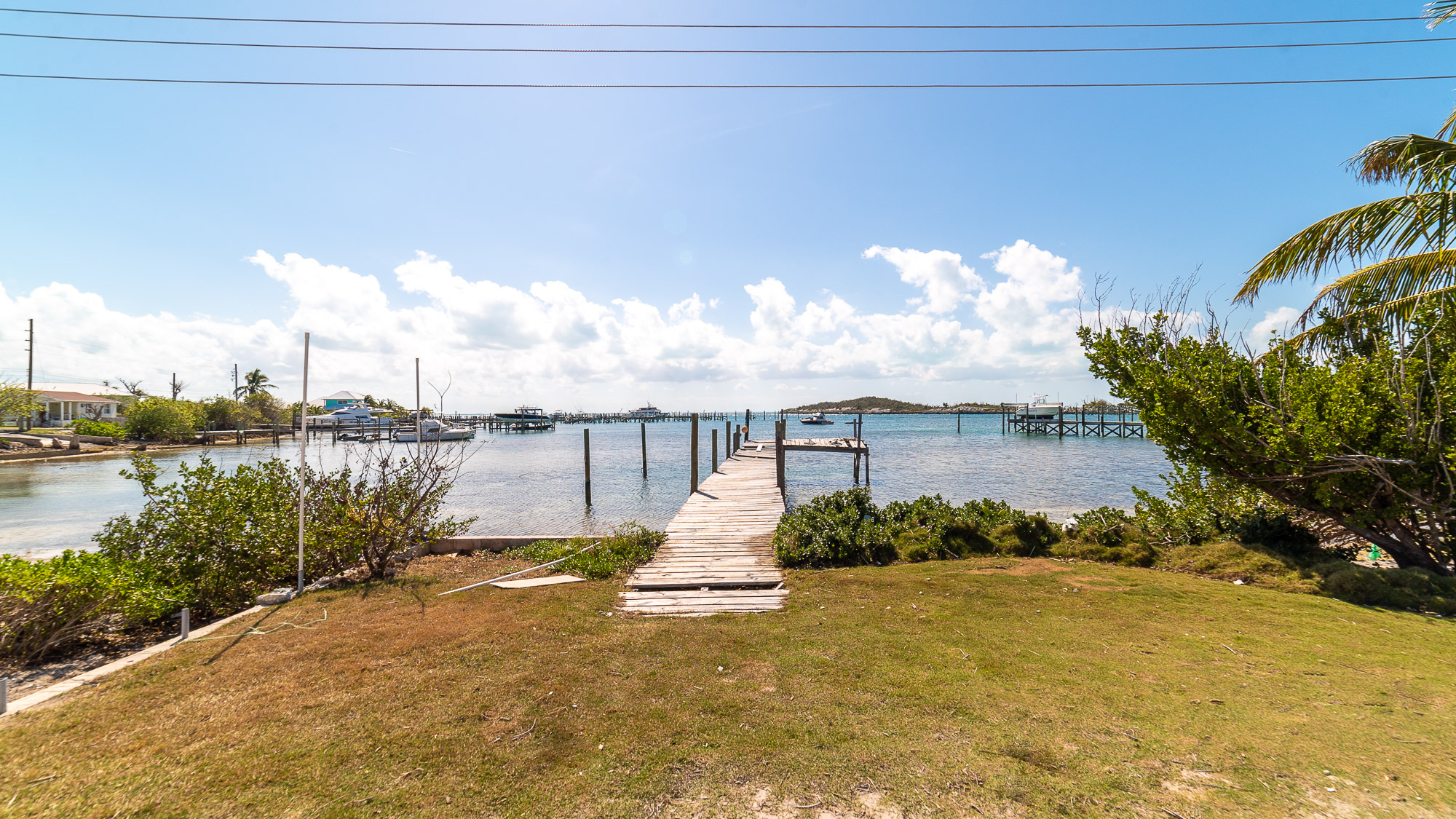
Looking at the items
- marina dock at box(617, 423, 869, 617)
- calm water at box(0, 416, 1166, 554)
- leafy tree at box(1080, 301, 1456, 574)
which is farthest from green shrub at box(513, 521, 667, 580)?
leafy tree at box(1080, 301, 1456, 574)

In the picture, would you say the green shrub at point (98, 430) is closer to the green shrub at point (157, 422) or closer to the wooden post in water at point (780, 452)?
the green shrub at point (157, 422)

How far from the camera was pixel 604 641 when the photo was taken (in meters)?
5.52

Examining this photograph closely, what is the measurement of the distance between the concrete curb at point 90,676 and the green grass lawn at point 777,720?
0.22 m

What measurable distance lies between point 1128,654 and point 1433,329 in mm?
6125

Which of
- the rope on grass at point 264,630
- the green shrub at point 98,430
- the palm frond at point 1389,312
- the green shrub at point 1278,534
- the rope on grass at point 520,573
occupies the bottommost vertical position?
the rope on grass at point 520,573

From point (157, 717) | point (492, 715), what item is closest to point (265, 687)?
point (157, 717)

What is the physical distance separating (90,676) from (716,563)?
6674 mm

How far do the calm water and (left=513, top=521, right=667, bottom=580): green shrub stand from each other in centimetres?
341

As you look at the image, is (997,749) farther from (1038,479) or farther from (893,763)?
(1038,479)

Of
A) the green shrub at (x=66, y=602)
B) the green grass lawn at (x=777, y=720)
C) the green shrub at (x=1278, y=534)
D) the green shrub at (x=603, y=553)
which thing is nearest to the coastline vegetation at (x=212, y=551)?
the green shrub at (x=66, y=602)

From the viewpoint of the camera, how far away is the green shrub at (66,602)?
16.4 feet

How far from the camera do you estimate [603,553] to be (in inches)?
365

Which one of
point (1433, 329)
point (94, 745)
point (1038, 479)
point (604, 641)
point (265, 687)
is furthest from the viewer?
point (1038, 479)

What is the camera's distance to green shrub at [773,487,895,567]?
351 inches
